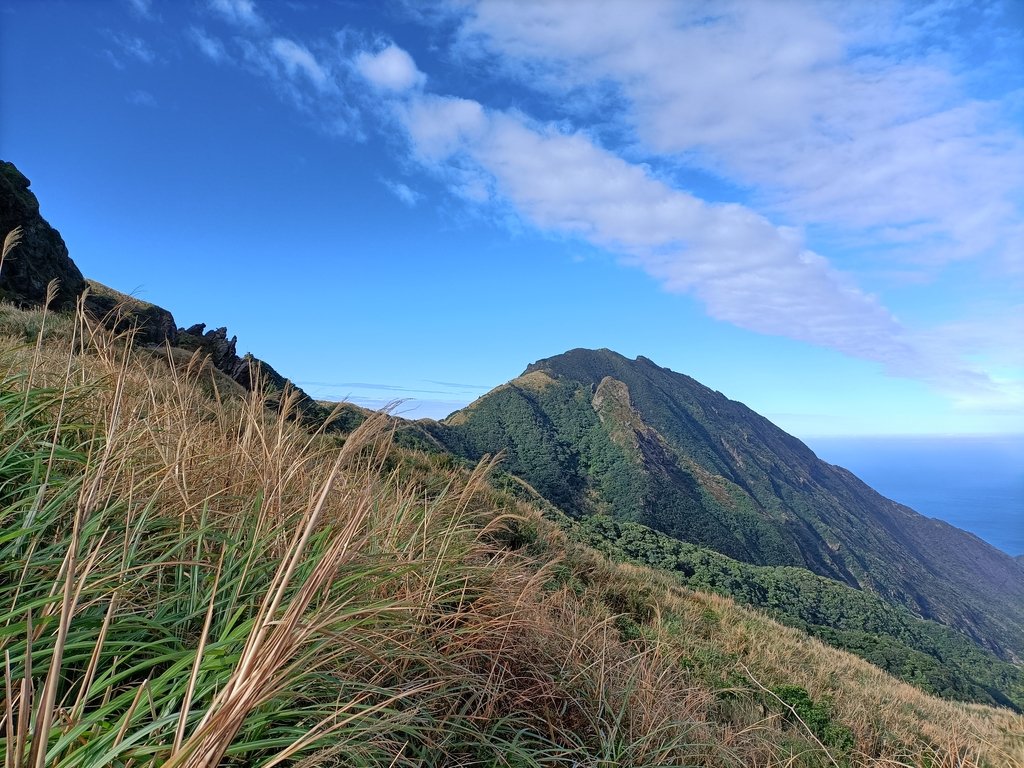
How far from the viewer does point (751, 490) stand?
151500 mm

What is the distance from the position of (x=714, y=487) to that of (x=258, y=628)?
127722mm

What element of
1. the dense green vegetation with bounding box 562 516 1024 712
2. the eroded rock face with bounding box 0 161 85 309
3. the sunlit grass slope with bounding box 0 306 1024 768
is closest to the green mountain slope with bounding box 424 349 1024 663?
the dense green vegetation with bounding box 562 516 1024 712

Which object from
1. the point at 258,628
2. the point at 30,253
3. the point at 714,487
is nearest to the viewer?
the point at 258,628

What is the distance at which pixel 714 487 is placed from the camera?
117 meters

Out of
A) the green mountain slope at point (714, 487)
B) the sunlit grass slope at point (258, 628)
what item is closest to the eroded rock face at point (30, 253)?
the sunlit grass slope at point (258, 628)

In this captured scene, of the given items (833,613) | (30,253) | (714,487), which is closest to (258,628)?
(30,253)

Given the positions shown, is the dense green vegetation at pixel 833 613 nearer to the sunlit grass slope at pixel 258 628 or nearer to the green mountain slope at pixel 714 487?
the sunlit grass slope at pixel 258 628

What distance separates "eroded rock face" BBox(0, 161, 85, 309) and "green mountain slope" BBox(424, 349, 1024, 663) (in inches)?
2404

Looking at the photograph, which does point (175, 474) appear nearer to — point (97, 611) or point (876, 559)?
point (97, 611)

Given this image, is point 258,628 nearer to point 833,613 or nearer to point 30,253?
point 30,253

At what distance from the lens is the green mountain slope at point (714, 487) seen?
99.4 metres

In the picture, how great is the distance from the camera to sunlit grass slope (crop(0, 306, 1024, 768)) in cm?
104

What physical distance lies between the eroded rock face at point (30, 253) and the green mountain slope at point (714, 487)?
61.1 metres

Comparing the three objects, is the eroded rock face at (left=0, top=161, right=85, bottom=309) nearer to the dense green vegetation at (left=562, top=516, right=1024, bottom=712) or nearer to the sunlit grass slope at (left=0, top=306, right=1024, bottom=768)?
the sunlit grass slope at (left=0, top=306, right=1024, bottom=768)
